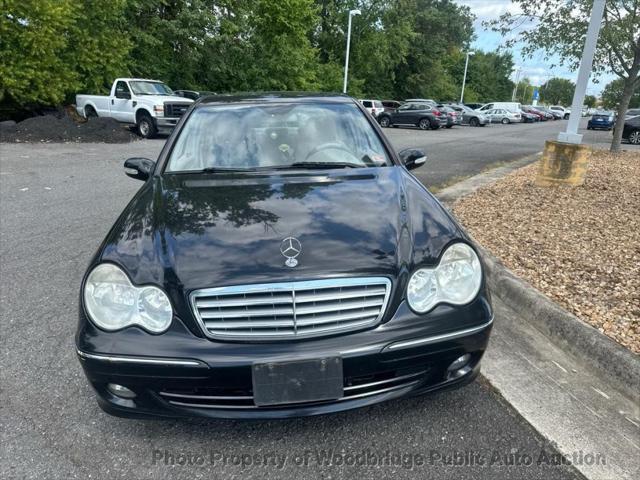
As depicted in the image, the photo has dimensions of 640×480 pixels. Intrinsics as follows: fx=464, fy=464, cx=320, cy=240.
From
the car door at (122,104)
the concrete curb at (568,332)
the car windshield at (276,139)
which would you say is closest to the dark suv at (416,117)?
the car door at (122,104)

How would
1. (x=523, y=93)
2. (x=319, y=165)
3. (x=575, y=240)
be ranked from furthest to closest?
1. (x=523, y=93)
2. (x=575, y=240)
3. (x=319, y=165)

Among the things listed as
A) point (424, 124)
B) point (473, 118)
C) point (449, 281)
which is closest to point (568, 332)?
point (449, 281)

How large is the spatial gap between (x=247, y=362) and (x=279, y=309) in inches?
9.8

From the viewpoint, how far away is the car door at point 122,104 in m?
16.1

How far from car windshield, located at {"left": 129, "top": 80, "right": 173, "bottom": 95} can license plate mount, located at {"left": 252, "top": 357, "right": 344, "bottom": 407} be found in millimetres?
16377

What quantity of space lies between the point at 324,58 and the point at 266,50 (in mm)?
11857

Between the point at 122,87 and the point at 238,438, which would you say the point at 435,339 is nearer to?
the point at 238,438

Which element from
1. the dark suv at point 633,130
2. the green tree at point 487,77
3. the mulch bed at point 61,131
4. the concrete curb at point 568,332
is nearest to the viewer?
the concrete curb at point 568,332

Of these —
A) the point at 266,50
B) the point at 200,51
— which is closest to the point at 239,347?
the point at 200,51

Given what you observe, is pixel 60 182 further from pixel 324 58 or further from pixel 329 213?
pixel 324 58

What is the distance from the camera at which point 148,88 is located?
16.5 metres

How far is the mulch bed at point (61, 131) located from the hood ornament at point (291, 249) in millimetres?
13914

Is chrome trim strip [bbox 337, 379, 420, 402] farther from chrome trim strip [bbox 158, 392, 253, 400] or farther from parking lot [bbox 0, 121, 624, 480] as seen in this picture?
chrome trim strip [bbox 158, 392, 253, 400]

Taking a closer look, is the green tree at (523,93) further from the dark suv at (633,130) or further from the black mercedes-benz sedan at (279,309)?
the black mercedes-benz sedan at (279,309)
